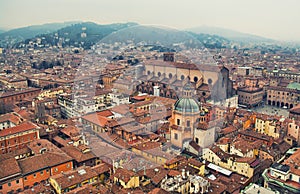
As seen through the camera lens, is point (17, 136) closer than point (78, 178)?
No

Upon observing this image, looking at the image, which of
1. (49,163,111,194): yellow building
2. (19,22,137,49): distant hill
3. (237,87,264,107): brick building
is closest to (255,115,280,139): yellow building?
(237,87,264,107): brick building

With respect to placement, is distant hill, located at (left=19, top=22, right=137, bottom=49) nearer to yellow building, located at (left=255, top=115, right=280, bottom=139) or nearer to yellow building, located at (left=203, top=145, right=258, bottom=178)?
yellow building, located at (left=255, top=115, right=280, bottom=139)

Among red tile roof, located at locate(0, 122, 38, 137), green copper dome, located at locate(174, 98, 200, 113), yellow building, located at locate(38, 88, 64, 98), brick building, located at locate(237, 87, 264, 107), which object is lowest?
brick building, located at locate(237, 87, 264, 107)

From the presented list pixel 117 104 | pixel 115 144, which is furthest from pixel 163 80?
pixel 115 144

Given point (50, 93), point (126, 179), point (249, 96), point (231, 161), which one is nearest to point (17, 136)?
point (126, 179)

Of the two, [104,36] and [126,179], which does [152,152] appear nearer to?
[126,179]

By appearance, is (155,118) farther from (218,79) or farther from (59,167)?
(218,79)

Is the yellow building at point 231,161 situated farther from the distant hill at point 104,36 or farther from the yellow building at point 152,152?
the distant hill at point 104,36

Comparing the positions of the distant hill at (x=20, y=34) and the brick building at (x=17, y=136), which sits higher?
the distant hill at (x=20, y=34)

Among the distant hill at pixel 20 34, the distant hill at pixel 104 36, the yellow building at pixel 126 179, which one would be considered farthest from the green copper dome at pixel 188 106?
the distant hill at pixel 20 34

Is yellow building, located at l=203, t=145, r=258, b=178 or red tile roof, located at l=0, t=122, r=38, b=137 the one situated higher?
red tile roof, located at l=0, t=122, r=38, b=137

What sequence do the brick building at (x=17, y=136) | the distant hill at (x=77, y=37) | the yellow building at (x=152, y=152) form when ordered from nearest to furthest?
the yellow building at (x=152, y=152)
the brick building at (x=17, y=136)
the distant hill at (x=77, y=37)
